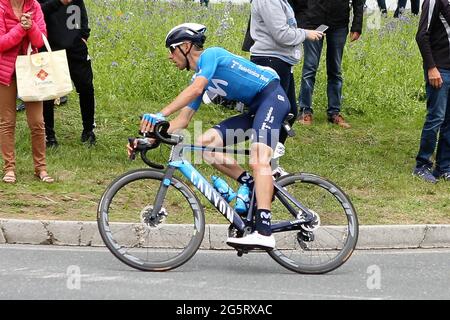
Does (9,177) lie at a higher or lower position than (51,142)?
higher

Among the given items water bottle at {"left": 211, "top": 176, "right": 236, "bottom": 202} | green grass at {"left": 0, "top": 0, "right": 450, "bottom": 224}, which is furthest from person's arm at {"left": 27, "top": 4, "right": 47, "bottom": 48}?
water bottle at {"left": 211, "top": 176, "right": 236, "bottom": 202}

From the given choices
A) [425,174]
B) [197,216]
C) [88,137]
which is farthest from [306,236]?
[88,137]

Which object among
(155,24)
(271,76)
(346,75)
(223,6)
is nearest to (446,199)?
(271,76)

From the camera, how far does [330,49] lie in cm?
1227

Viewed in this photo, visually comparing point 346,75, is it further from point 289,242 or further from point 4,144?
point 289,242

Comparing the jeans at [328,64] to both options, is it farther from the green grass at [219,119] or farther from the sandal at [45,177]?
the sandal at [45,177]

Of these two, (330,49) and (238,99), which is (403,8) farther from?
(238,99)

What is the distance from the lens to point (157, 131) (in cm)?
731

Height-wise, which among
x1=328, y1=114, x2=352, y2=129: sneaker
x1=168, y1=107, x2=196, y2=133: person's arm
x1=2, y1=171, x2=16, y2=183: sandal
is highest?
x1=168, y1=107, x2=196, y2=133: person's arm

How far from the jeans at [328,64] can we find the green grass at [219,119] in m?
0.40

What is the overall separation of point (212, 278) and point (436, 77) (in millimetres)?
4013

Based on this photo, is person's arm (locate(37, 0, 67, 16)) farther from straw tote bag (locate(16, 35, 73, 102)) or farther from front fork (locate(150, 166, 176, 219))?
front fork (locate(150, 166, 176, 219))

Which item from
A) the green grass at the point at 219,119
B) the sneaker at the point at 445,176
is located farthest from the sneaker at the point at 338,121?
the sneaker at the point at 445,176

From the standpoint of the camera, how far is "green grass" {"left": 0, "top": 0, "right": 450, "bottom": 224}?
9.56 meters
